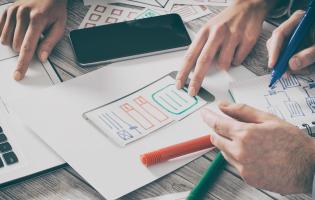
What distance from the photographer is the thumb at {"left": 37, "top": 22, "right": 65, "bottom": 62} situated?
3.25ft

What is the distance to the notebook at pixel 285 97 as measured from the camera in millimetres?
860

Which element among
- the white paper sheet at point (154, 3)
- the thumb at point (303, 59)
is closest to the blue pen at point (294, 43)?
the thumb at point (303, 59)

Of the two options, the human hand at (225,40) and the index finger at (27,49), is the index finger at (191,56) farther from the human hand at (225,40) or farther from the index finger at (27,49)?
the index finger at (27,49)

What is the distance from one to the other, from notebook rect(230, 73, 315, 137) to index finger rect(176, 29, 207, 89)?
3.3 inches

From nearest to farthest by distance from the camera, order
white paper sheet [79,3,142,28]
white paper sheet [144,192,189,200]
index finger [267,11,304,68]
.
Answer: white paper sheet [144,192,189,200] → index finger [267,11,304,68] → white paper sheet [79,3,142,28]

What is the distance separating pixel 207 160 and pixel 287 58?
27 cm

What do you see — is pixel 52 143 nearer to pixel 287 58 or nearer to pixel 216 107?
pixel 216 107

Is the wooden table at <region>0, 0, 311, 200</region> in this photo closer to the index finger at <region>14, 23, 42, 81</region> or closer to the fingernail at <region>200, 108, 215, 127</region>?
the fingernail at <region>200, 108, 215, 127</region>

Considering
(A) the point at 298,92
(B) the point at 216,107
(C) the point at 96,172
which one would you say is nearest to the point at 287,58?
(A) the point at 298,92

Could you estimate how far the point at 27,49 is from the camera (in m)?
0.98

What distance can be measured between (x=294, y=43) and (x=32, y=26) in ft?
1.61

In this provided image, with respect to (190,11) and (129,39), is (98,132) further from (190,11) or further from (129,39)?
(190,11)

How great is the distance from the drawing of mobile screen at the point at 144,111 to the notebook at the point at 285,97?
0.06 m

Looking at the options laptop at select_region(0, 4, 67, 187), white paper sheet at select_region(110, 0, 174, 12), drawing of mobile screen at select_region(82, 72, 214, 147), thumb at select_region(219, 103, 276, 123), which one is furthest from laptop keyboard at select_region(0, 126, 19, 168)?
white paper sheet at select_region(110, 0, 174, 12)
